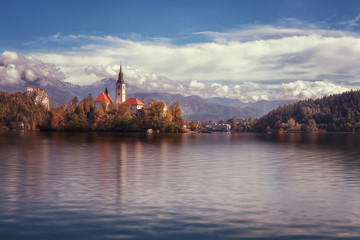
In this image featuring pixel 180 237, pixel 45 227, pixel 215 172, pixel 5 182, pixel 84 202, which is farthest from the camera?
pixel 215 172

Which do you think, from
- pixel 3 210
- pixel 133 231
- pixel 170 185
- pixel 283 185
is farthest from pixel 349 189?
pixel 3 210

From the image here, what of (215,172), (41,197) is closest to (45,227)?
(41,197)

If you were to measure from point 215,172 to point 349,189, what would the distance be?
1380cm

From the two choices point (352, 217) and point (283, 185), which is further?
point (283, 185)

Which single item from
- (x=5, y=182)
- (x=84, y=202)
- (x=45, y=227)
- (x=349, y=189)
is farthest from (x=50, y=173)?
(x=349, y=189)

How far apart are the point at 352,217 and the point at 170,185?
1351 cm

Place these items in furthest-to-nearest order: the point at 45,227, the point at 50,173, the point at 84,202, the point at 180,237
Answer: the point at 50,173 → the point at 84,202 → the point at 45,227 → the point at 180,237

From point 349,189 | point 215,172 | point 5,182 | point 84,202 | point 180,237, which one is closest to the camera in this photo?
point 180,237

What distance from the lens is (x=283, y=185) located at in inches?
1103

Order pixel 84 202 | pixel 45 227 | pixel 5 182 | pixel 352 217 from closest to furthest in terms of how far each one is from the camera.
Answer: pixel 45 227, pixel 352 217, pixel 84 202, pixel 5 182

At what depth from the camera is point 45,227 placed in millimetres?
15438

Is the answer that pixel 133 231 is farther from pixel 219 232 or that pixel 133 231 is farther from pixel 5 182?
pixel 5 182

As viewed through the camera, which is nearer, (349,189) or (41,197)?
(41,197)

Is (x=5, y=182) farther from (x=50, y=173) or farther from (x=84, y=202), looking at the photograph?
(x=84, y=202)
